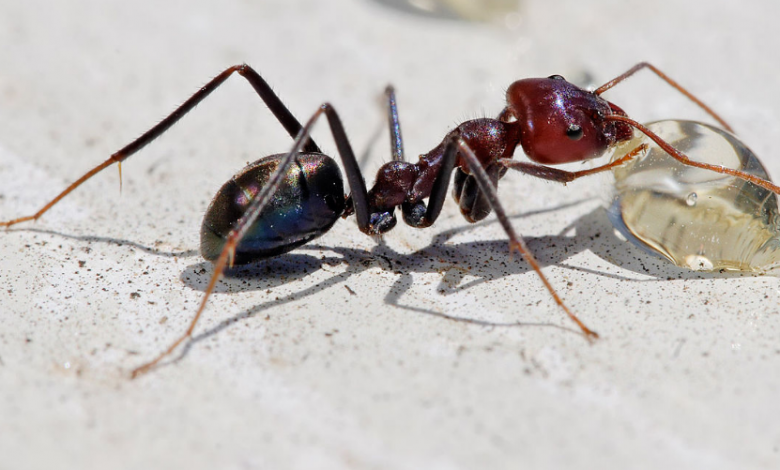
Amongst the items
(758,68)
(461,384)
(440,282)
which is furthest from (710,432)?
(758,68)

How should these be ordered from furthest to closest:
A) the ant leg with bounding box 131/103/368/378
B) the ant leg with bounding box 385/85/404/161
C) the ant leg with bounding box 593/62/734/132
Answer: the ant leg with bounding box 385/85/404/161
the ant leg with bounding box 593/62/734/132
the ant leg with bounding box 131/103/368/378

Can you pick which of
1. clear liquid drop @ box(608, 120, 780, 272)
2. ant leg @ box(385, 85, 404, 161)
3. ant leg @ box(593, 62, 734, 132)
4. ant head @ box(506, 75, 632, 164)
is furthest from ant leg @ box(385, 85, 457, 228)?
ant leg @ box(593, 62, 734, 132)

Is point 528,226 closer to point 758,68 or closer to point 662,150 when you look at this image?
point 662,150

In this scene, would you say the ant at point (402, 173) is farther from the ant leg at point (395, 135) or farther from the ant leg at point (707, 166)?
the ant leg at point (395, 135)

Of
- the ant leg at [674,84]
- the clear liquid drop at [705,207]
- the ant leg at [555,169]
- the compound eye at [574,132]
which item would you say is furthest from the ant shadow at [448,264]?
the ant leg at [674,84]

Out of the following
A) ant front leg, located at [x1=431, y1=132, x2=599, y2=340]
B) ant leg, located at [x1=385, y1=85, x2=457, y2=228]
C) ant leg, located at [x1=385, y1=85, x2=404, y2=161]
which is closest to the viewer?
ant front leg, located at [x1=431, y1=132, x2=599, y2=340]

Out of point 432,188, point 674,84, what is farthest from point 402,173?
point 674,84

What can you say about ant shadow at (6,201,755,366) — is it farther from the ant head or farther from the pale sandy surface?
the ant head

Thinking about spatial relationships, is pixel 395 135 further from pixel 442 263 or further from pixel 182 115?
pixel 182 115
